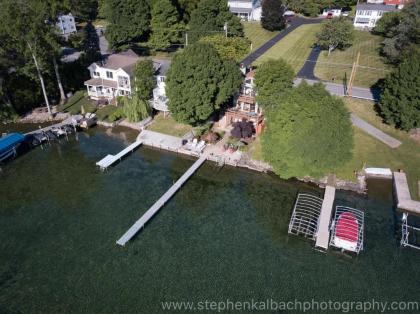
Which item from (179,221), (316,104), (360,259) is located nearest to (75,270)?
(179,221)

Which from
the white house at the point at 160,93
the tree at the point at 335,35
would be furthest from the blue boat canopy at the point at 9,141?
the tree at the point at 335,35

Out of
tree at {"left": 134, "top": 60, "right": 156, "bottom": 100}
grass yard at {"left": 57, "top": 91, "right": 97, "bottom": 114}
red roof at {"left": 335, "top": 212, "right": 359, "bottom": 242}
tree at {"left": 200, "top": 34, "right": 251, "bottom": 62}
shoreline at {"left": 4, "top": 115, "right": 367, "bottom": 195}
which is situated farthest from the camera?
grass yard at {"left": 57, "top": 91, "right": 97, "bottom": 114}

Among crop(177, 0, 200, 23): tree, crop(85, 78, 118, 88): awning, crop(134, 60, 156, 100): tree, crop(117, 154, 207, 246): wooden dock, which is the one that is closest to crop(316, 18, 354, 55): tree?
crop(177, 0, 200, 23): tree

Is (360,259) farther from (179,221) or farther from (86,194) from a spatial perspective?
(86,194)

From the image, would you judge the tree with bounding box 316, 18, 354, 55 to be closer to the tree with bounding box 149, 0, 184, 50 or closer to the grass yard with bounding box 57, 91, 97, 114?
the tree with bounding box 149, 0, 184, 50

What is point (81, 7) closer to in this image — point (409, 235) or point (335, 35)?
point (335, 35)

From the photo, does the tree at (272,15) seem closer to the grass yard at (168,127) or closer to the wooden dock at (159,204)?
the grass yard at (168,127)

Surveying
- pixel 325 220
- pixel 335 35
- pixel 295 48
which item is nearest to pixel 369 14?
pixel 335 35
